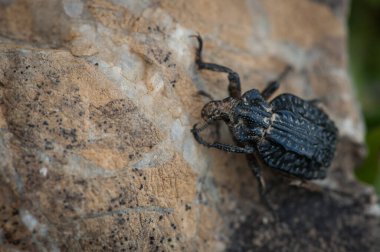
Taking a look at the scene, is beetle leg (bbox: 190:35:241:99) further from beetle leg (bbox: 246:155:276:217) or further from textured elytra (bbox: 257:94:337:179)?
beetle leg (bbox: 246:155:276:217)

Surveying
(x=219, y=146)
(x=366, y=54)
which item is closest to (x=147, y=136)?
(x=219, y=146)

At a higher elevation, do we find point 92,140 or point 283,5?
point 283,5

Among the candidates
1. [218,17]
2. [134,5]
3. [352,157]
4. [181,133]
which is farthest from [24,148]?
[352,157]

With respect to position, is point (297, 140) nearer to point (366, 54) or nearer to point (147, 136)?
point (147, 136)

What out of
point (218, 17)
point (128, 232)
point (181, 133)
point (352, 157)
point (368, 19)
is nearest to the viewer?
point (128, 232)

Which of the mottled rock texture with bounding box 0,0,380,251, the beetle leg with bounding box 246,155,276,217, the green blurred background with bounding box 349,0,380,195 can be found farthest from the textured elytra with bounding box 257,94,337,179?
the green blurred background with bounding box 349,0,380,195

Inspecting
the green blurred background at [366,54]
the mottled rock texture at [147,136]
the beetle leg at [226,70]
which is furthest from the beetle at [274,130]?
the green blurred background at [366,54]

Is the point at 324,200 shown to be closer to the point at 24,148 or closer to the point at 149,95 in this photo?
the point at 149,95
